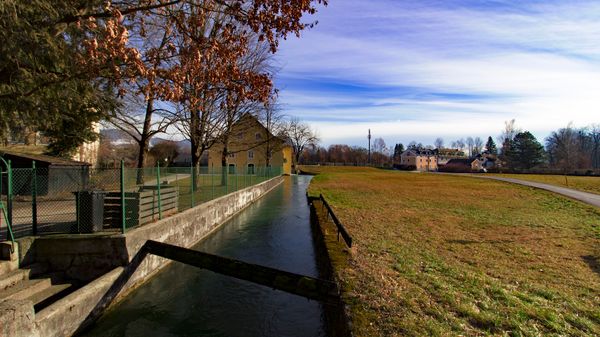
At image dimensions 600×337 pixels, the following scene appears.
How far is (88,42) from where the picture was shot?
4809 millimetres

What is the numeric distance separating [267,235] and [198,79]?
7.86 meters

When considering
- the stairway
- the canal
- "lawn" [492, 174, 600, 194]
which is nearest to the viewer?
the stairway

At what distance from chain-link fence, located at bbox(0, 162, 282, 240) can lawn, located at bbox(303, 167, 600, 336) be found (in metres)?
→ 4.85

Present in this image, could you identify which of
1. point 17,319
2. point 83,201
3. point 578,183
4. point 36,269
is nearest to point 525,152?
point 578,183

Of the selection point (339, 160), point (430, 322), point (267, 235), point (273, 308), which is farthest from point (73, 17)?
point (339, 160)

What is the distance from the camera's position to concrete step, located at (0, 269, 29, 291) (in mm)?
6129

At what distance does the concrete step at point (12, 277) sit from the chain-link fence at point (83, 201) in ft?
4.08

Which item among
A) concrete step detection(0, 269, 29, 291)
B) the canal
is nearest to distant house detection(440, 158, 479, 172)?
the canal

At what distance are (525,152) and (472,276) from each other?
90.5m

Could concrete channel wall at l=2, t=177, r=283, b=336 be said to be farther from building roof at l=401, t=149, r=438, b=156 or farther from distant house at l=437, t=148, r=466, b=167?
distant house at l=437, t=148, r=466, b=167

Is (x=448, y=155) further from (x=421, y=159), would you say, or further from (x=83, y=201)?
(x=83, y=201)

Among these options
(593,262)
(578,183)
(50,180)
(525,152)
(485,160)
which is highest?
(525,152)

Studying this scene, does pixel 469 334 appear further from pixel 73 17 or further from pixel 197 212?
pixel 197 212

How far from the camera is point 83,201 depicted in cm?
808
